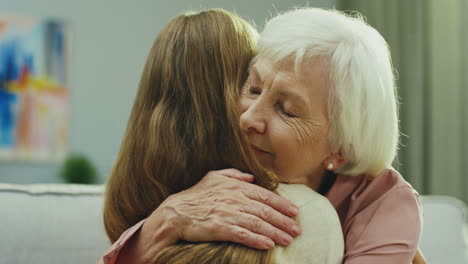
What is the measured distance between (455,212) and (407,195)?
3.58 ft

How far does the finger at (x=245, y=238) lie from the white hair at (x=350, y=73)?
243 mm

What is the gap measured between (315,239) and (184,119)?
1.18 feet

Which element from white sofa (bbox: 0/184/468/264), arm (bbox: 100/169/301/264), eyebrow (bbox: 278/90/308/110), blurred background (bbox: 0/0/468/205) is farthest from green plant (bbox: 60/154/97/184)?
eyebrow (bbox: 278/90/308/110)

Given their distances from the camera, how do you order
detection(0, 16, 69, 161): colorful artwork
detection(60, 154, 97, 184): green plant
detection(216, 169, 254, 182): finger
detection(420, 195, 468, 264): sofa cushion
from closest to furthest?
detection(216, 169, 254, 182): finger → detection(420, 195, 468, 264): sofa cushion → detection(60, 154, 97, 184): green plant → detection(0, 16, 69, 161): colorful artwork

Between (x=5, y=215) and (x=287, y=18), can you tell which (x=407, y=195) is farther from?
(x=5, y=215)

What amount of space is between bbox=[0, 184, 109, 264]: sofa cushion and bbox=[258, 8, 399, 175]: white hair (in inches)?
39.0

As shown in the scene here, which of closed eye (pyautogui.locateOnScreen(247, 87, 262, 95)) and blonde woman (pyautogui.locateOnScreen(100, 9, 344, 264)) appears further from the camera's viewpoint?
closed eye (pyautogui.locateOnScreen(247, 87, 262, 95))

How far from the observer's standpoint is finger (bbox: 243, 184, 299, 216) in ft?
3.68

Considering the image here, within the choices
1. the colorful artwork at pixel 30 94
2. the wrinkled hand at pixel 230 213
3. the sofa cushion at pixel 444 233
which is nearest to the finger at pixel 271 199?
the wrinkled hand at pixel 230 213

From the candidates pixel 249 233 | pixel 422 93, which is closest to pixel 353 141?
pixel 249 233

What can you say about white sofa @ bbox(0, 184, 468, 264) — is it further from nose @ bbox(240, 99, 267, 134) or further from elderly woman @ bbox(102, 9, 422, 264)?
nose @ bbox(240, 99, 267, 134)

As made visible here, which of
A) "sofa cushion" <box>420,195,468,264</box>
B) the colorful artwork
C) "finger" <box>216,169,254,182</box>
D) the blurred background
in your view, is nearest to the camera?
"finger" <box>216,169,254,182</box>

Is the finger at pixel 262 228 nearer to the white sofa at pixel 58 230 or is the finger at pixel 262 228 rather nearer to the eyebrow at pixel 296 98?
the eyebrow at pixel 296 98

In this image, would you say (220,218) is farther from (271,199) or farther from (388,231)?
(388,231)
